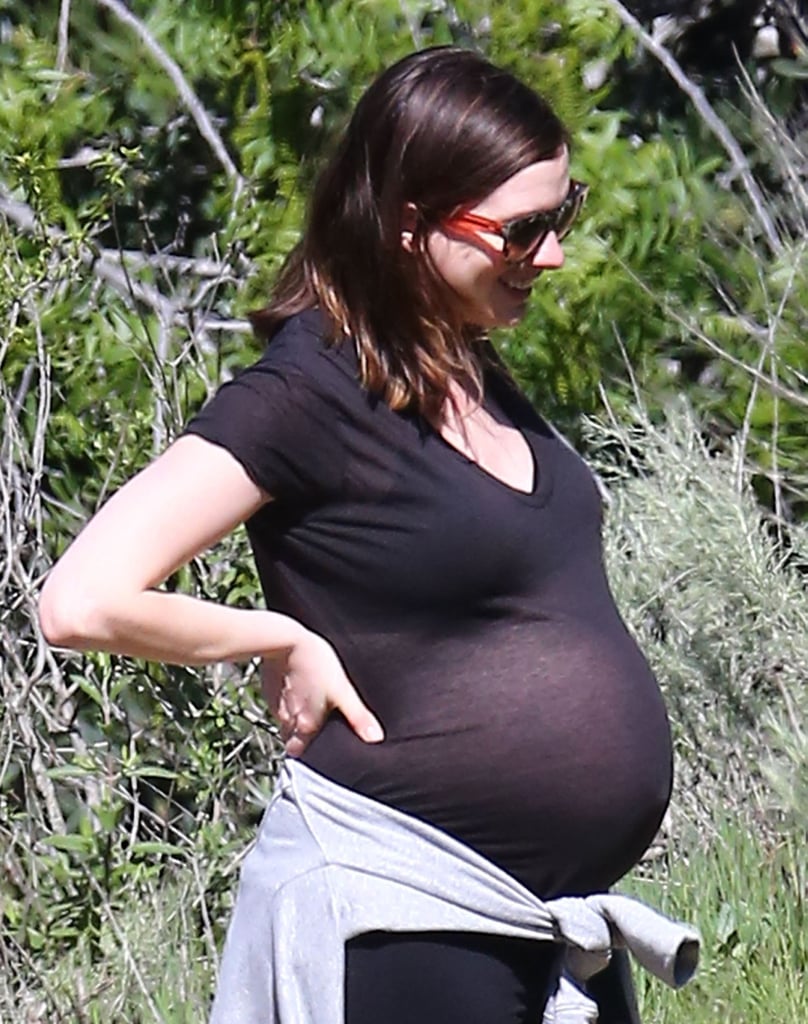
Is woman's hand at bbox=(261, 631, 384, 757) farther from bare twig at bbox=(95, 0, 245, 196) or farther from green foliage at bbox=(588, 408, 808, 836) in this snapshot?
bare twig at bbox=(95, 0, 245, 196)

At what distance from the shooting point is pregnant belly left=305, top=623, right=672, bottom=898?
2197 millimetres

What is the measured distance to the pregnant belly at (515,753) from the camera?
2197 millimetres

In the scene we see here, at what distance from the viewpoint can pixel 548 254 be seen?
93.1 inches

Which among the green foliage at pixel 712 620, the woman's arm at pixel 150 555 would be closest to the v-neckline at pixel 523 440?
the woman's arm at pixel 150 555

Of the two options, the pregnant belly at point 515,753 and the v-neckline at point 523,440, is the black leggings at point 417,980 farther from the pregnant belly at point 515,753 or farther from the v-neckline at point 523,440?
the v-neckline at point 523,440

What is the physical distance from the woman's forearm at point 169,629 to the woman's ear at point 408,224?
1.49 feet

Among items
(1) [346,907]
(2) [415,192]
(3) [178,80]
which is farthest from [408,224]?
(3) [178,80]

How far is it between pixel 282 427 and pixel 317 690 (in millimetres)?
303

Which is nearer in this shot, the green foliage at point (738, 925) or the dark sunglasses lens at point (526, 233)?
the dark sunglasses lens at point (526, 233)

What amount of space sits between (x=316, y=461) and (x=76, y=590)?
295mm

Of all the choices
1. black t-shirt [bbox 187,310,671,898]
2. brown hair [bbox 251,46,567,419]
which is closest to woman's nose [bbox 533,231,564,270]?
brown hair [bbox 251,46,567,419]

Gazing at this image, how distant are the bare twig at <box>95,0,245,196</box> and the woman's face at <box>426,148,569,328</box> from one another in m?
2.85

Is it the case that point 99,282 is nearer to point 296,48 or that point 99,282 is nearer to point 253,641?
point 296,48

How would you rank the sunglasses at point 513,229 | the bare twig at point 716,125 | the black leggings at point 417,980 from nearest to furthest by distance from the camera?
the black leggings at point 417,980, the sunglasses at point 513,229, the bare twig at point 716,125
